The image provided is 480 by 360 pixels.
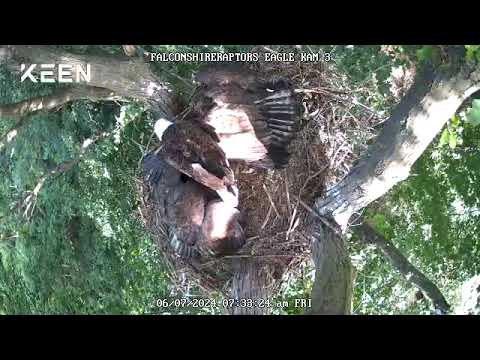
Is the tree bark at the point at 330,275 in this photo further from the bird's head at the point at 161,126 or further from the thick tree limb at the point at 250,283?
the bird's head at the point at 161,126

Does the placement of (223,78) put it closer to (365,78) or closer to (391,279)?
(365,78)

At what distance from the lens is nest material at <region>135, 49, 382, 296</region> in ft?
9.24

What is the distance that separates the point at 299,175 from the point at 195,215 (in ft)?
1.84

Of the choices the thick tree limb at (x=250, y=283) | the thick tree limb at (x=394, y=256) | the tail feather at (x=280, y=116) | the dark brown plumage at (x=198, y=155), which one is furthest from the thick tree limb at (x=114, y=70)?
the thick tree limb at (x=394, y=256)

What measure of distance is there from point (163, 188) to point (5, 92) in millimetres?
1088

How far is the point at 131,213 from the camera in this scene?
3334 millimetres

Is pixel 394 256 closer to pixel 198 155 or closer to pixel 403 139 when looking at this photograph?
pixel 403 139

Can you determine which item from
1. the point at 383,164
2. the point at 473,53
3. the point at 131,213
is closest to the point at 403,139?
the point at 383,164

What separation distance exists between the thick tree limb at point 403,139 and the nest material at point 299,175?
20 cm

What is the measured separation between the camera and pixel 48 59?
110 inches

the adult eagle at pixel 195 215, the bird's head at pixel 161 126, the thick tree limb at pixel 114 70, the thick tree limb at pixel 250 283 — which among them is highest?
the thick tree limb at pixel 114 70

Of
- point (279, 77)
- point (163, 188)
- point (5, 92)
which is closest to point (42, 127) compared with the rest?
point (5, 92)

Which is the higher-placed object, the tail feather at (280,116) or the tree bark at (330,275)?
the tail feather at (280,116)

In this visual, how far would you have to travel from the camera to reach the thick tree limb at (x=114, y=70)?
279 centimetres
